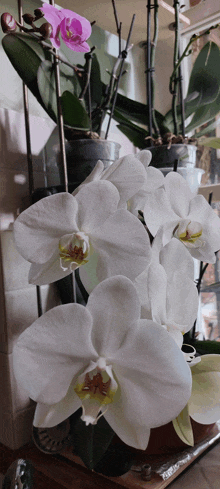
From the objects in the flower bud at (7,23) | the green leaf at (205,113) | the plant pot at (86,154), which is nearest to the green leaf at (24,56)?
the plant pot at (86,154)

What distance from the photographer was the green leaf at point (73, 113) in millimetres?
644

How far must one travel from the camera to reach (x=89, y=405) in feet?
0.84

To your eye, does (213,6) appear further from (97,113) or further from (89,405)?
(89,405)

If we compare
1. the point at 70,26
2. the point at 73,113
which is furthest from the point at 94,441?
the point at 73,113

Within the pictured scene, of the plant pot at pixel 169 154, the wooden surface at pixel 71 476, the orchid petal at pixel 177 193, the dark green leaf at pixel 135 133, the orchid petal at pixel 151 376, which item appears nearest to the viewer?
the orchid petal at pixel 151 376

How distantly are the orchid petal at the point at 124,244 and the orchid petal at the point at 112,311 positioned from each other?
1.3 inches

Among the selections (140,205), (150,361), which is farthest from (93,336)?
(140,205)

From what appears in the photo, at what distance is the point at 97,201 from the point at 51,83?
471 mm

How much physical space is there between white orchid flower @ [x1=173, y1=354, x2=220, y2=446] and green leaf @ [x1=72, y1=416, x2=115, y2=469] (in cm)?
6

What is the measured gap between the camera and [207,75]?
0.85 meters

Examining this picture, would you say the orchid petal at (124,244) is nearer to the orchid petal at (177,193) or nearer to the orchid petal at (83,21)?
the orchid petal at (177,193)

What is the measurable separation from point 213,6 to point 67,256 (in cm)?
95

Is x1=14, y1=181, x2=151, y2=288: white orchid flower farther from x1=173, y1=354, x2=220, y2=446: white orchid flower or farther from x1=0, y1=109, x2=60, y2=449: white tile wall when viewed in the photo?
x1=0, y1=109, x2=60, y2=449: white tile wall

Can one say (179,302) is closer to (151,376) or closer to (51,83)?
(151,376)
